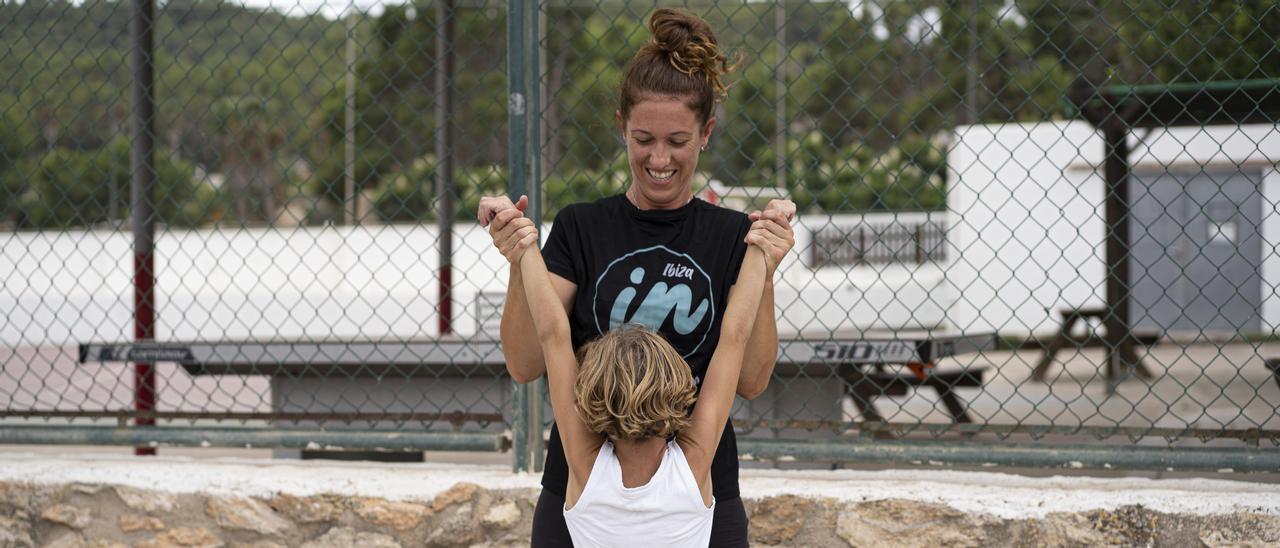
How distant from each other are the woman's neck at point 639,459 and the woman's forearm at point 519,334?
260 millimetres

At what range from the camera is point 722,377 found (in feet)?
6.77

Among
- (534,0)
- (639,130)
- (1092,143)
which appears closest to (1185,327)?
(1092,143)

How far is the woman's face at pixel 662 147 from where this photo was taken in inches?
82.4

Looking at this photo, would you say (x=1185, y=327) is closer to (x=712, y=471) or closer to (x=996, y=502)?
(x=996, y=502)

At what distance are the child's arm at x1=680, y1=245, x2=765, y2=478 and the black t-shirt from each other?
0.26 ft

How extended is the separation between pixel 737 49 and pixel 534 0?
1218 millimetres

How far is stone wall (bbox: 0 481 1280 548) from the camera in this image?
318 cm

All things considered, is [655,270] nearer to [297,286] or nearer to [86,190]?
[297,286]

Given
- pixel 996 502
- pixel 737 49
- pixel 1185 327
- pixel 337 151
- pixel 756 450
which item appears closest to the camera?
pixel 737 49

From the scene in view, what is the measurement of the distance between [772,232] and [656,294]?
25cm

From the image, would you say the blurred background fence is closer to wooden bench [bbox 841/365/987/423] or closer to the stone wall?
wooden bench [bbox 841/365/987/423]

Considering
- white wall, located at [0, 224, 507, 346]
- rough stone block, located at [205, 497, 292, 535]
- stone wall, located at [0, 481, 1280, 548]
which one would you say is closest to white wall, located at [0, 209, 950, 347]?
white wall, located at [0, 224, 507, 346]

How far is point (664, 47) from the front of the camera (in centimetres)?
212

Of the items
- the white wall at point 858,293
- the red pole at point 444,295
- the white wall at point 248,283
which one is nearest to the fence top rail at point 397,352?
the red pole at point 444,295
